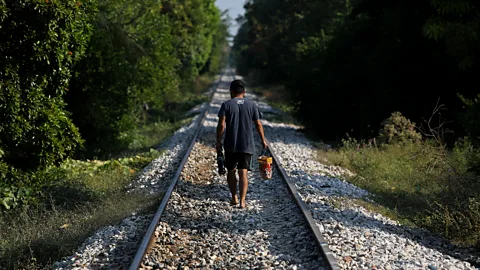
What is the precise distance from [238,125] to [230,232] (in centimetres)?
206

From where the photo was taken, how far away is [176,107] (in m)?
42.6

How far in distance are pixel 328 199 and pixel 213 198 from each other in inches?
77.5

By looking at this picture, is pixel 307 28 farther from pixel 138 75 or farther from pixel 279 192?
pixel 279 192

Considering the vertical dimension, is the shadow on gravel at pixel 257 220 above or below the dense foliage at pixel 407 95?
below

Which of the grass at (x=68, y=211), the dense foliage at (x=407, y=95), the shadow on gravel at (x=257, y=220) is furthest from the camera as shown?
the dense foliage at (x=407, y=95)

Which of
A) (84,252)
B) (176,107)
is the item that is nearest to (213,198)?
(84,252)

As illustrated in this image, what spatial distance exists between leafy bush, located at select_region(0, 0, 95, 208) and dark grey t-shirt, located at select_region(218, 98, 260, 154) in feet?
11.5

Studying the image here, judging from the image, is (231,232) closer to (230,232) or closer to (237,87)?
(230,232)

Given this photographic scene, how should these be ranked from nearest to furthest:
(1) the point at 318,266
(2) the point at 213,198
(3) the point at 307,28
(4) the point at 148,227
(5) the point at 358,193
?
(1) the point at 318,266 < (4) the point at 148,227 < (2) the point at 213,198 < (5) the point at 358,193 < (3) the point at 307,28

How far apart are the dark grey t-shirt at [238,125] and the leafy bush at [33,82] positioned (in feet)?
11.5

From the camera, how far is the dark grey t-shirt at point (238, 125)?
31.4ft

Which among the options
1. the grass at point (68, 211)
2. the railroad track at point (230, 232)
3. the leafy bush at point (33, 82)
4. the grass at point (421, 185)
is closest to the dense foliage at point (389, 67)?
the grass at point (421, 185)

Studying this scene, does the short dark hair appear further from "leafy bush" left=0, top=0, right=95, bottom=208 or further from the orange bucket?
"leafy bush" left=0, top=0, right=95, bottom=208

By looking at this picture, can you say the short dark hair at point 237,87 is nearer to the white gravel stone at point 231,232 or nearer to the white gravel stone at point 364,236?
the white gravel stone at point 231,232
